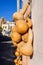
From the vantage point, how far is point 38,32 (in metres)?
0.63

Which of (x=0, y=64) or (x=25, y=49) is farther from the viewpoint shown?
(x=0, y=64)

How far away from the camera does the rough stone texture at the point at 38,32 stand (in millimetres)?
597

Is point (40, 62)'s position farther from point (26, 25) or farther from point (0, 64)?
point (0, 64)

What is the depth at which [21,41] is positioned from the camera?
79 cm

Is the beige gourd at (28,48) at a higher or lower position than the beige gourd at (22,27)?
lower

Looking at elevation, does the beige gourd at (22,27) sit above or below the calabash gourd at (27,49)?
above

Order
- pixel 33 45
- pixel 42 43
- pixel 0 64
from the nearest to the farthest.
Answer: pixel 42 43 < pixel 33 45 < pixel 0 64

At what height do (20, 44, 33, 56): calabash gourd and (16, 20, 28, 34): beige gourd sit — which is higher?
(16, 20, 28, 34): beige gourd

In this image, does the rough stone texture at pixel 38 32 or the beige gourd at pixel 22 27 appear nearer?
the rough stone texture at pixel 38 32

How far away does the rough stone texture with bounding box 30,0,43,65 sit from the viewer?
597 millimetres

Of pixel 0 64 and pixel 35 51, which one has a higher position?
pixel 35 51

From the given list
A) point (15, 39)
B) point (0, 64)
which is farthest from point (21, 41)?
point (0, 64)

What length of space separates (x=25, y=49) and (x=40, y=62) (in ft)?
0.26

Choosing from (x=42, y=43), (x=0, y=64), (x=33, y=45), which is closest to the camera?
(x=42, y=43)
